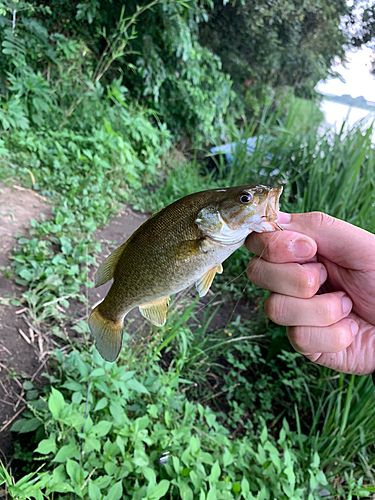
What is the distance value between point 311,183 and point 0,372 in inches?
106

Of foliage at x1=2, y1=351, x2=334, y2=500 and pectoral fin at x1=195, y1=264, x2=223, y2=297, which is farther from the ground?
pectoral fin at x1=195, y1=264, x2=223, y2=297

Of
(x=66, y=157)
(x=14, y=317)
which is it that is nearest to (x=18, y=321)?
(x=14, y=317)

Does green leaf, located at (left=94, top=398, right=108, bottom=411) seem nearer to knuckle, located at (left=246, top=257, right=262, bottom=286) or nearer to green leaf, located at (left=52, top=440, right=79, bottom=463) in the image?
green leaf, located at (left=52, top=440, right=79, bottom=463)

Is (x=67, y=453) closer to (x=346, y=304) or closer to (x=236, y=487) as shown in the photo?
(x=236, y=487)

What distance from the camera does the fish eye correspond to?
97 centimetres

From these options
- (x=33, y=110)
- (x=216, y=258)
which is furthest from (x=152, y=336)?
(x=33, y=110)

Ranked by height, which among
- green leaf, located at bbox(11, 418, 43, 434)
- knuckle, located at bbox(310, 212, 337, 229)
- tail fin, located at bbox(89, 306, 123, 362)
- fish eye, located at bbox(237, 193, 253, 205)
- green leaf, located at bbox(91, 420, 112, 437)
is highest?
fish eye, located at bbox(237, 193, 253, 205)

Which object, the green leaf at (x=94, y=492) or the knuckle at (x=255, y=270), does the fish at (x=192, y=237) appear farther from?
the green leaf at (x=94, y=492)

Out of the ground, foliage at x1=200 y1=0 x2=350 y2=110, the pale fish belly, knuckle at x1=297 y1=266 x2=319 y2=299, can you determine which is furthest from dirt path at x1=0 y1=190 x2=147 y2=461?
foliage at x1=200 y1=0 x2=350 y2=110

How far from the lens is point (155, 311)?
1.19 meters

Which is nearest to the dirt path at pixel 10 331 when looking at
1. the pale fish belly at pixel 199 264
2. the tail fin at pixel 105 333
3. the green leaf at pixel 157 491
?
the green leaf at pixel 157 491

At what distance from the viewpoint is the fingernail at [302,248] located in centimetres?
111

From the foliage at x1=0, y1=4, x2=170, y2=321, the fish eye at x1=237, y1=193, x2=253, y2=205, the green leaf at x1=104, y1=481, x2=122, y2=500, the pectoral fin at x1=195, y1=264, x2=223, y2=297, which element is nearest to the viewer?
the fish eye at x1=237, y1=193, x2=253, y2=205

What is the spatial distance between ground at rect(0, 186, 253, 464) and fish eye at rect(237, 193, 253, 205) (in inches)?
63.4
